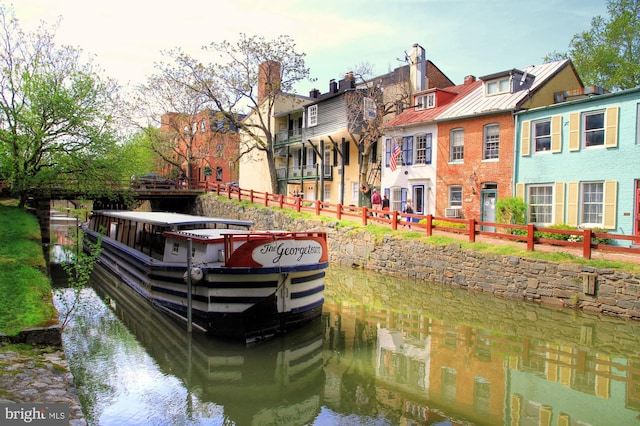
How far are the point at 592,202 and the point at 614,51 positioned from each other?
51.9 ft

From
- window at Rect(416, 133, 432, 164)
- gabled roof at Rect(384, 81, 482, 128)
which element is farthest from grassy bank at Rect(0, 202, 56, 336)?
gabled roof at Rect(384, 81, 482, 128)

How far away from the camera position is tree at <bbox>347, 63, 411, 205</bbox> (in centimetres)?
2544

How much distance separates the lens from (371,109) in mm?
27859

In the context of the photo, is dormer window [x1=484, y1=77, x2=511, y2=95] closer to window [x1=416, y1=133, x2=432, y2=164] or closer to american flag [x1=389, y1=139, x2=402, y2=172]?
window [x1=416, y1=133, x2=432, y2=164]

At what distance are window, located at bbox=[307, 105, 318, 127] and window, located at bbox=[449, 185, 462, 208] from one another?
1217 cm

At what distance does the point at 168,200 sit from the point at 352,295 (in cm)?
2794

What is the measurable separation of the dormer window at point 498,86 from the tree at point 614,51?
1020 centimetres

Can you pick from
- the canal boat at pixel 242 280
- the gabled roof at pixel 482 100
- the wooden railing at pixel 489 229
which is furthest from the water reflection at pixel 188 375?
the gabled roof at pixel 482 100

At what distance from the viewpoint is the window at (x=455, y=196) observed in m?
22.5

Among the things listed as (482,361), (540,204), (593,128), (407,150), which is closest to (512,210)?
(540,204)

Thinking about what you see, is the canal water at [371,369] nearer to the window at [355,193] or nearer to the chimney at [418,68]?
the window at [355,193]

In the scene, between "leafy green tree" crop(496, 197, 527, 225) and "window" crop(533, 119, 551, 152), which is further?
"window" crop(533, 119, 551, 152)

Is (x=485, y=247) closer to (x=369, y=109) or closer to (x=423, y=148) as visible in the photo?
(x=423, y=148)

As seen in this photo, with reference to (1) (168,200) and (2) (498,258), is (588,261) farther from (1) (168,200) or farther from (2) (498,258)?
(1) (168,200)
